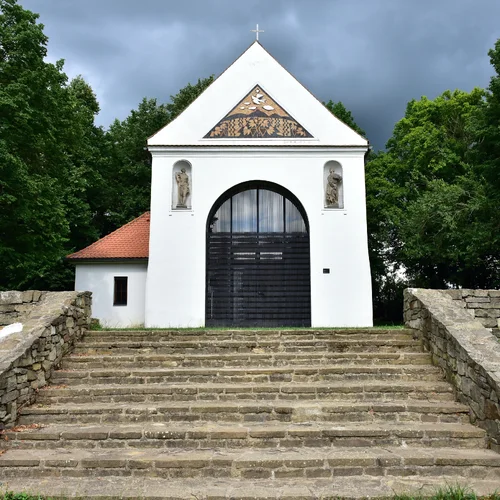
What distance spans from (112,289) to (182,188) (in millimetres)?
4682

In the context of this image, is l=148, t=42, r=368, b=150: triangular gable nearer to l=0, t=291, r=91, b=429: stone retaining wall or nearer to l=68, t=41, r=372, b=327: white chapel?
l=68, t=41, r=372, b=327: white chapel

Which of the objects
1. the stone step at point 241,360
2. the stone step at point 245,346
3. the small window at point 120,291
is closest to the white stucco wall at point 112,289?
the small window at point 120,291

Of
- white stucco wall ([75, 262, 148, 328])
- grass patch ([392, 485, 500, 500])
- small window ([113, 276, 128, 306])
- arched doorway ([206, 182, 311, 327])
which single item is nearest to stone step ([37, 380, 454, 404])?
grass patch ([392, 485, 500, 500])

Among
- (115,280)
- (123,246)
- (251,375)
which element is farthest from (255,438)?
(123,246)

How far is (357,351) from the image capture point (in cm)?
905

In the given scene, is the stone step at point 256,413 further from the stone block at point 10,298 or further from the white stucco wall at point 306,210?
the white stucco wall at point 306,210

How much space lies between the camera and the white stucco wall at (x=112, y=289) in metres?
17.5

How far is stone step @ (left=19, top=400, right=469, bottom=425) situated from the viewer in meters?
6.88

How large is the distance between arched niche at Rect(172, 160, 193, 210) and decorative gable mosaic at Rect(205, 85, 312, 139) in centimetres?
152

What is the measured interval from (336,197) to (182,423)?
37.2ft

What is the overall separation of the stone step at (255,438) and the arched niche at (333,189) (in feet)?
35.5

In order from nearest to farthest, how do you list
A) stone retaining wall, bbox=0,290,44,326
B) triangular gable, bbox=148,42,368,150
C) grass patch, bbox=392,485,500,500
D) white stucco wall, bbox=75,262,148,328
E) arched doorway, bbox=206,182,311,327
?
grass patch, bbox=392,485,500,500
stone retaining wall, bbox=0,290,44,326
arched doorway, bbox=206,182,311,327
triangular gable, bbox=148,42,368,150
white stucco wall, bbox=75,262,148,328

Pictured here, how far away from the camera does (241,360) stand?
28.3ft

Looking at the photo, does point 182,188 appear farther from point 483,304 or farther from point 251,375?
point 483,304
